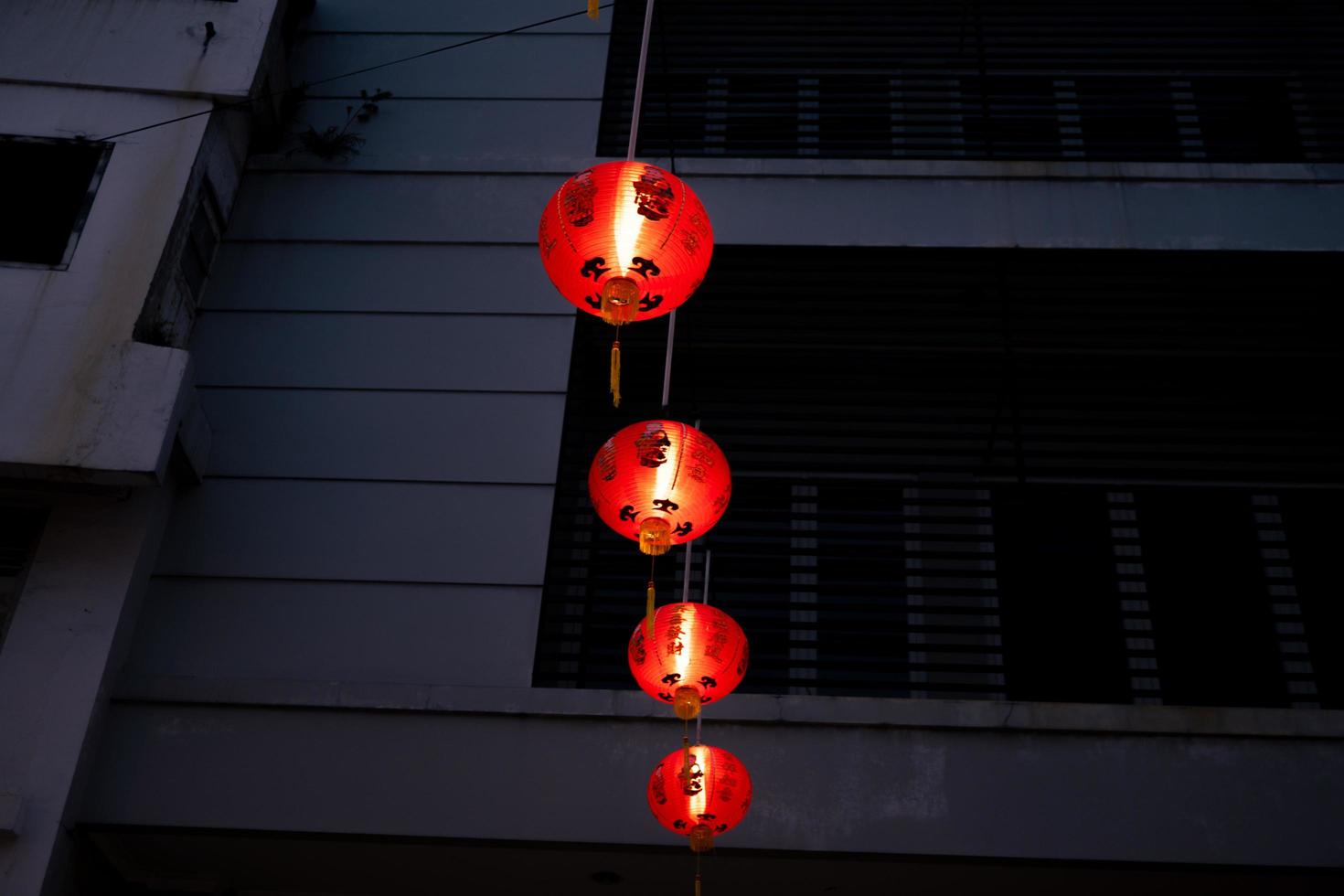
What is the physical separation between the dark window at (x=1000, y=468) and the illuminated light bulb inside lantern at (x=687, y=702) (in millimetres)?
2055

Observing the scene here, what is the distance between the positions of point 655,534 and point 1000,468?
3.89m

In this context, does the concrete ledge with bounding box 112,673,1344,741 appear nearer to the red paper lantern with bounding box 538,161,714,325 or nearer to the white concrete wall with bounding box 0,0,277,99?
the red paper lantern with bounding box 538,161,714,325

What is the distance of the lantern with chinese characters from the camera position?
536 centimetres

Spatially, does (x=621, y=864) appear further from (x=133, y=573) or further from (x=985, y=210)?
(x=985, y=210)

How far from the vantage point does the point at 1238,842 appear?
7.13 metres

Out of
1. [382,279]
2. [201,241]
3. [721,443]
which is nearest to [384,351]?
[382,279]

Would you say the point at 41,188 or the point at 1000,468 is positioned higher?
the point at 41,188

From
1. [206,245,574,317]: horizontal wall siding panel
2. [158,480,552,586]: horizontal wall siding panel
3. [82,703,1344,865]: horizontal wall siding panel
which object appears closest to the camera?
[82,703,1344,865]: horizontal wall siding panel

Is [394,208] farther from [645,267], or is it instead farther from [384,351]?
[645,267]

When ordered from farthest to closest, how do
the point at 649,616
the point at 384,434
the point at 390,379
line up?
the point at 390,379 < the point at 384,434 < the point at 649,616

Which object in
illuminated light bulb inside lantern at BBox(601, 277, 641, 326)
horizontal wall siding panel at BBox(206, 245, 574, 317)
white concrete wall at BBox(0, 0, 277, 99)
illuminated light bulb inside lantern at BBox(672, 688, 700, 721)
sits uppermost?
white concrete wall at BBox(0, 0, 277, 99)

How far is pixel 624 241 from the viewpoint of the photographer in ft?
17.6

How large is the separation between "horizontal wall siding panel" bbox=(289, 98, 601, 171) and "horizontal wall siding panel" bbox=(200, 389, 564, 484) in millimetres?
2248

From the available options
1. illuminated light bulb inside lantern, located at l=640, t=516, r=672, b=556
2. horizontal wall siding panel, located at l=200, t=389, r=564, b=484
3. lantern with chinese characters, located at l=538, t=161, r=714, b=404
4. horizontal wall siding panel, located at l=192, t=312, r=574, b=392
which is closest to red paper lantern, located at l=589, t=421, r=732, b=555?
illuminated light bulb inside lantern, located at l=640, t=516, r=672, b=556
